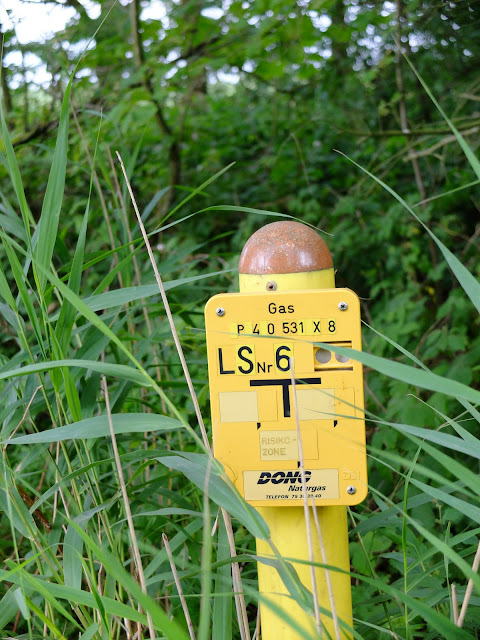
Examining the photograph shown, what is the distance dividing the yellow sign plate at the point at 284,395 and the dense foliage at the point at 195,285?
67mm

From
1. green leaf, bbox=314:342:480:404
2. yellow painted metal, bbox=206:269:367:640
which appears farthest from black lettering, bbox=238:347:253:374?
green leaf, bbox=314:342:480:404

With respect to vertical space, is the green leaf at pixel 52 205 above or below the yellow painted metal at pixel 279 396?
above

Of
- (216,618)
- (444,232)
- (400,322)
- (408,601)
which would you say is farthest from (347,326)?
(444,232)

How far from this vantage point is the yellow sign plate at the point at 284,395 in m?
0.92

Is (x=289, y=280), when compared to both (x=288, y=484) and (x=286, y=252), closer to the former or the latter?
(x=286, y=252)

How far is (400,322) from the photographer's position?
276 centimetres

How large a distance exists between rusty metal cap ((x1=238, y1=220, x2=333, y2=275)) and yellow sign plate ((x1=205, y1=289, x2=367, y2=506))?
87mm

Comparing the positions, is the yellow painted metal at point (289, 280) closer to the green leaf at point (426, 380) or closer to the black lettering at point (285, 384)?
the black lettering at point (285, 384)

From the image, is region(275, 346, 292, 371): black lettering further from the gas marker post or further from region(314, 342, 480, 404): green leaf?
region(314, 342, 480, 404): green leaf

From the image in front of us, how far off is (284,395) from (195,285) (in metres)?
2.82

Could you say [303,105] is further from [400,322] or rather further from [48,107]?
[400,322]

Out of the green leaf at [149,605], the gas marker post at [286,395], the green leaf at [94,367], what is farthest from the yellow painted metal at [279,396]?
the green leaf at [149,605]

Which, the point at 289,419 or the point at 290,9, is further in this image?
the point at 290,9

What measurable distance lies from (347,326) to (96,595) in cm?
47
